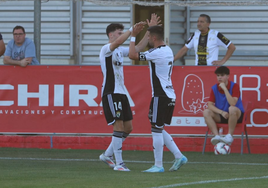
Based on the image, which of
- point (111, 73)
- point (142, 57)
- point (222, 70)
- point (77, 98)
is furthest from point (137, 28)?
point (77, 98)

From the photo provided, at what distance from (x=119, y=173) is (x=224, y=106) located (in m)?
3.79

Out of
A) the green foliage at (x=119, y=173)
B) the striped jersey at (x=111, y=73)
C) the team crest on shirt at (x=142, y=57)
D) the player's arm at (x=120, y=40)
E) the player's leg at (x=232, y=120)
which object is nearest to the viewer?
the green foliage at (x=119, y=173)

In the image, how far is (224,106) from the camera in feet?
38.5

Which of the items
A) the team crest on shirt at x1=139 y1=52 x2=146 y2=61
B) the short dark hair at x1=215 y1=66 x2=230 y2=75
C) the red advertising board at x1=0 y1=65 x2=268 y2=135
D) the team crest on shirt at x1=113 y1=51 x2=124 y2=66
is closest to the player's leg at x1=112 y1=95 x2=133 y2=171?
the team crest on shirt at x1=113 y1=51 x2=124 y2=66

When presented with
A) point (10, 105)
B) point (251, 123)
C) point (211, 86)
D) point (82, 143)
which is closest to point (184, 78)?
point (211, 86)

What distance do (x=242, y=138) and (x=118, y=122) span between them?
3.29m

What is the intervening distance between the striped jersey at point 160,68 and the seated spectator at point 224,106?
9.51 ft

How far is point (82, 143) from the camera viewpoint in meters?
12.5

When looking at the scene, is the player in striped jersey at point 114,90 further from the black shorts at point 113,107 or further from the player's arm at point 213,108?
the player's arm at point 213,108

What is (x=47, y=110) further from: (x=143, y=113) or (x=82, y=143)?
(x=143, y=113)

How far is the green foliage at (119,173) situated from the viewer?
7.27 m

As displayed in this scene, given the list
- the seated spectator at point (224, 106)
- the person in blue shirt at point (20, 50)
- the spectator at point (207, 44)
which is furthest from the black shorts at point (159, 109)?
the person in blue shirt at point (20, 50)

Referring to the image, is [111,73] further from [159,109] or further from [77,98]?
[77,98]

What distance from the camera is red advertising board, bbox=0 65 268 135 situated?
12188 millimetres
